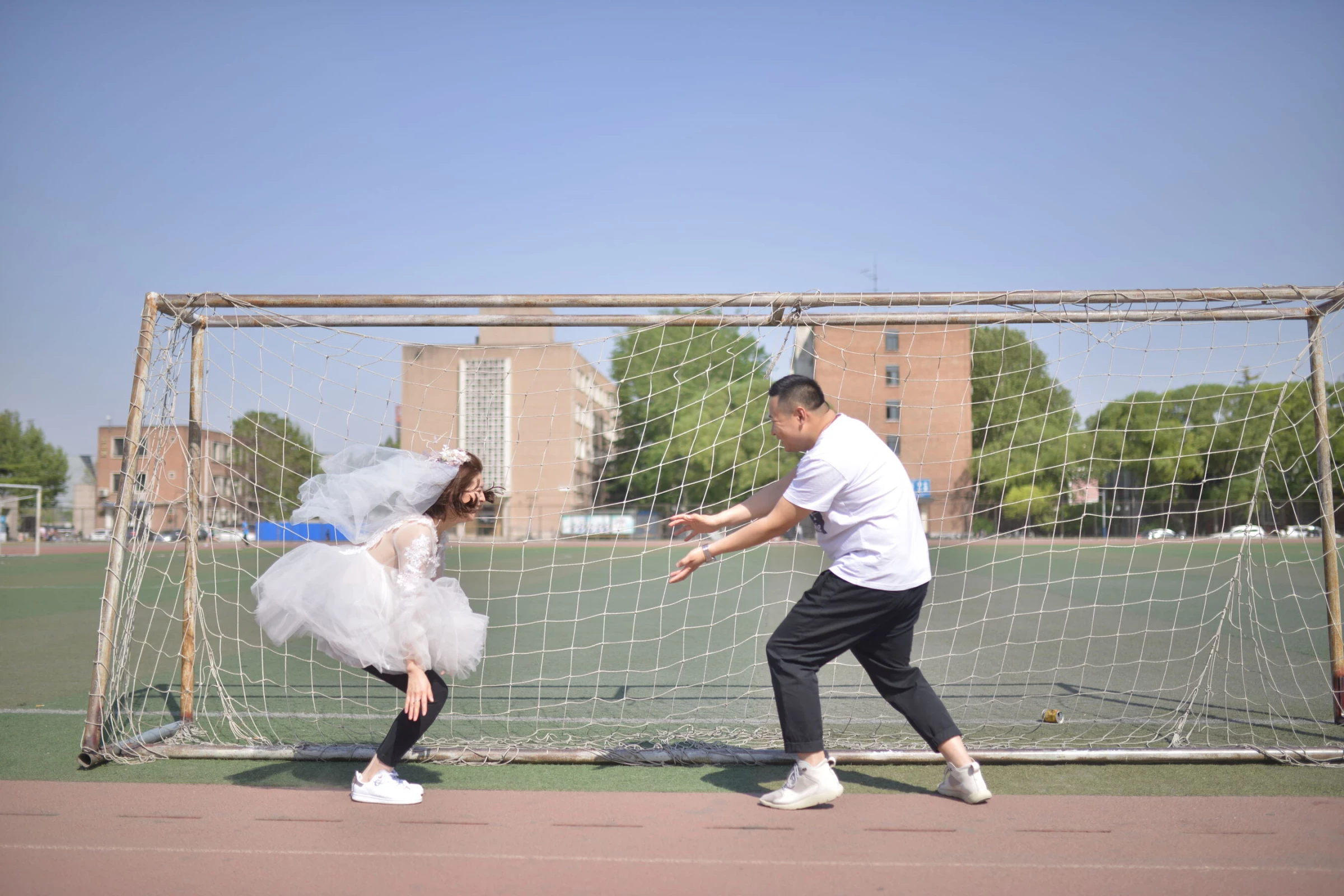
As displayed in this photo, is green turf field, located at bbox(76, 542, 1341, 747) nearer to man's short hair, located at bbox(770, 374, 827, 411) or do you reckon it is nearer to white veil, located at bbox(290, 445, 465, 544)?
white veil, located at bbox(290, 445, 465, 544)

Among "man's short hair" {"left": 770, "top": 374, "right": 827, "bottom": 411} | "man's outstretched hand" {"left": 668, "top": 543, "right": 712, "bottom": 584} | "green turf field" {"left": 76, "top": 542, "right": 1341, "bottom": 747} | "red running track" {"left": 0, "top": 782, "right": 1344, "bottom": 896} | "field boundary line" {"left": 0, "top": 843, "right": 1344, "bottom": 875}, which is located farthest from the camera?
"green turf field" {"left": 76, "top": 542, "right": 1341, "bottom": 747}

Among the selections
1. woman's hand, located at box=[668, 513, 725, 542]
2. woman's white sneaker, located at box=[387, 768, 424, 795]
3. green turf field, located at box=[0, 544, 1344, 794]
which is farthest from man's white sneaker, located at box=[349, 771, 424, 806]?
woman's hand, located at box=[668, 513, 725, 542]

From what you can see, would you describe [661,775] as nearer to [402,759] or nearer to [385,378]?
[402,759]

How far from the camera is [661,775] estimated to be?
440 centimetres

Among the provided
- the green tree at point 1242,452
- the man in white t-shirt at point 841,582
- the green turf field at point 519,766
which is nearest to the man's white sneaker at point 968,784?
the man in white t-shirt at point 841,582

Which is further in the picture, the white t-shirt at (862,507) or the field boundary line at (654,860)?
the white t-shirt at (862,507)

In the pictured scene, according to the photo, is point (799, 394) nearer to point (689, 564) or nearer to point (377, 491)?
point (689, 564)

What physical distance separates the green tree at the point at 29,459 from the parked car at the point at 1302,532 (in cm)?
7747

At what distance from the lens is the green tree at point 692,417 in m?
5.93

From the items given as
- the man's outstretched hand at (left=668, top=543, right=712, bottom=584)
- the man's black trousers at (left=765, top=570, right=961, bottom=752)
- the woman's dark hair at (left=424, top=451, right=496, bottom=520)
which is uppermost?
the woman's dark hair at (left=424, top=451, right=496, bottom=520)

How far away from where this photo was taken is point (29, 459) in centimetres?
6800

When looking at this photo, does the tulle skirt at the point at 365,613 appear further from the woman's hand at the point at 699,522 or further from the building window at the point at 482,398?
the building window at the point at 482,398

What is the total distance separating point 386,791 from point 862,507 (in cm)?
238

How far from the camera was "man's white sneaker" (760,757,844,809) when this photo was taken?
381 cm
